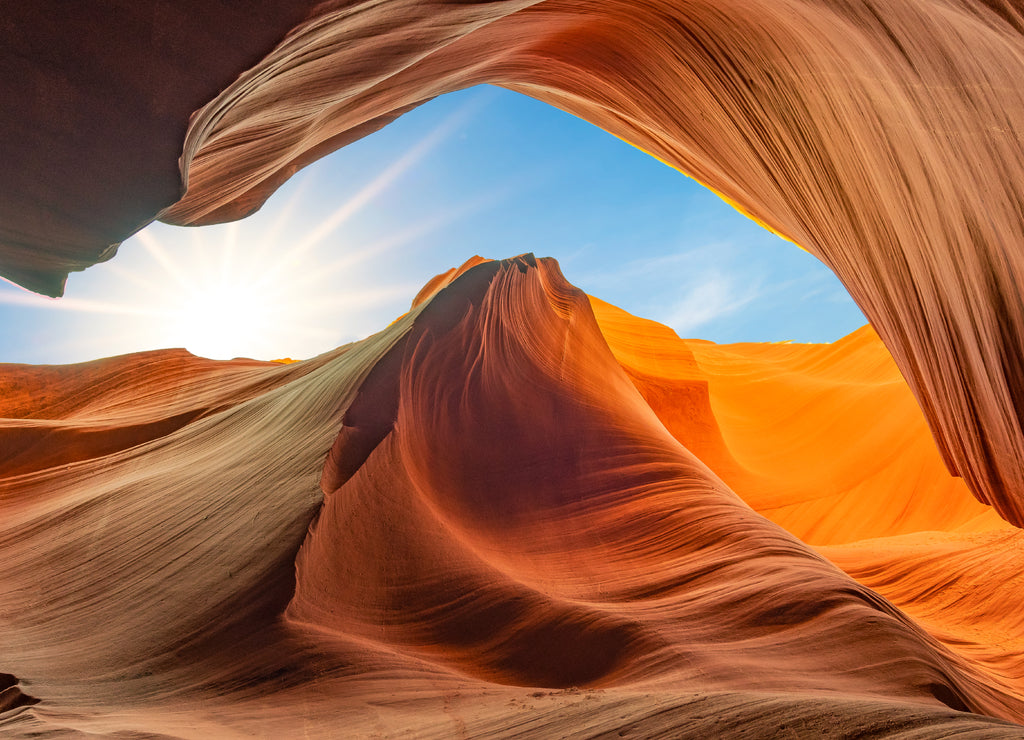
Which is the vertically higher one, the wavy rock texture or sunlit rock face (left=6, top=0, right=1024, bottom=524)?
sunlit rock face (left=6, top=0, right=1024, bottom=524)

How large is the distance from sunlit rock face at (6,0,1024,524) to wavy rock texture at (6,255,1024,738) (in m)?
1.54

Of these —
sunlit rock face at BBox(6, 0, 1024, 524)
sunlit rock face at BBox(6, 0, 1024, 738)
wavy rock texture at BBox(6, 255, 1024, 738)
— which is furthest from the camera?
wavy rock texture at BBox(6, 255, 1024, 738)

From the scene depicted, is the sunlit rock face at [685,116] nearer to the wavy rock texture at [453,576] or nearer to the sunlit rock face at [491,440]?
the sunlit rock face at [491,440]

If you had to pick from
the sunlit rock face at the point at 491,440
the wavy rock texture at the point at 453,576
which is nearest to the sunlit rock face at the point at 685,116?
the sunlit rock face at the point at 491,440

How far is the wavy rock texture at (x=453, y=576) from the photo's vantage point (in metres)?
2.81

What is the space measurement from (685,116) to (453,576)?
3.68 metres

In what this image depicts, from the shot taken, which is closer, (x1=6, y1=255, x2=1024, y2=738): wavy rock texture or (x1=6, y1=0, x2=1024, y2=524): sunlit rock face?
(x1=6, y1=0, x2=1024, y2=524): sunlit rock face

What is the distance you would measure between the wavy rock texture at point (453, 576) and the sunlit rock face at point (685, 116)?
60.8 inches

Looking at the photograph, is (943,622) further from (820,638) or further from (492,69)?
(492,69)

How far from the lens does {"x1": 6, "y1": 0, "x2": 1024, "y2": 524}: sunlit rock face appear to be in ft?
5.55

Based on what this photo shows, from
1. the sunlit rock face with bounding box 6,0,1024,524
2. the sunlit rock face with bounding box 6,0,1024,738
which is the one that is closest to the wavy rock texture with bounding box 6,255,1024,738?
the sunlit rock face with bounding box 6,0,1024,738

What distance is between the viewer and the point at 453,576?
155 inches

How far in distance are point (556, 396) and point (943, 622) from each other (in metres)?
4.42

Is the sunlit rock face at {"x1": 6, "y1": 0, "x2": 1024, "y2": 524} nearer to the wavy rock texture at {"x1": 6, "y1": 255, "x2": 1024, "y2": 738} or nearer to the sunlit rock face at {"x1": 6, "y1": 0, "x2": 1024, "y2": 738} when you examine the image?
the sunlit rock face at {"x1": 6, "y1": 0, "x2": 1024, "y2": 738}
